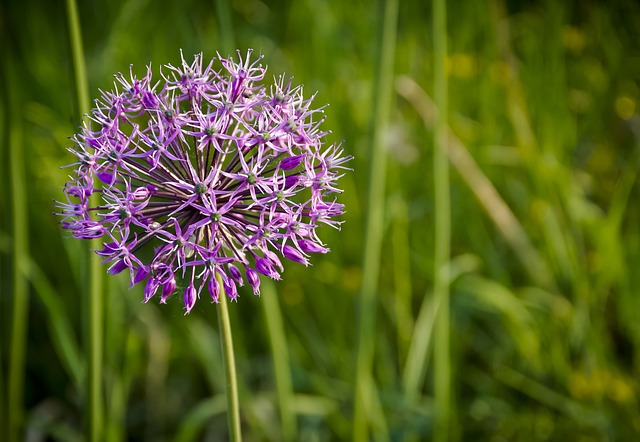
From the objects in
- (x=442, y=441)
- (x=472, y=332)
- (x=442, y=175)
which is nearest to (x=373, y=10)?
(x=472, y=332)

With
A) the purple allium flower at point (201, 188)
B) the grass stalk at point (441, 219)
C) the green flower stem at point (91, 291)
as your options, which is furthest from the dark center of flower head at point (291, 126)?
the grass stalk at point (441, 219)

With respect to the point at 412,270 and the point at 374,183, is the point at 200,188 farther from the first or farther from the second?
the point at 412,270

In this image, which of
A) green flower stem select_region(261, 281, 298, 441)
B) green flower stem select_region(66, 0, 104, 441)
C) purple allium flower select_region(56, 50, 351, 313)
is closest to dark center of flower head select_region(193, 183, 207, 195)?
purple allium flower select_region(56, 50, 351, 313)

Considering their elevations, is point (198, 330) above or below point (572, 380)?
above

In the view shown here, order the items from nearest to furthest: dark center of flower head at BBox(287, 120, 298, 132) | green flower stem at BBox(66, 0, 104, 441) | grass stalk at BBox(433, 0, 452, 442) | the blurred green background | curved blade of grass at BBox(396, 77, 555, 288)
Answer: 1. dark center of flower head at BBox(287, 120, 298, 132)
2. green flower stem at BBox(66, 0, 104, 441)
3. grass stalk at BBox(433, 0, 452, 442)
4. the blurred green background
5. curved blade of grass at BBox(396, 77, 555, 288)

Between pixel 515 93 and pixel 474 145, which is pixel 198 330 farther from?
pixel 515 93

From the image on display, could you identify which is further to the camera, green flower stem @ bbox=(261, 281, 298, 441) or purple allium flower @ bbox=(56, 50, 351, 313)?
green flower stem @ bbox=(261, 281, 298, 441)

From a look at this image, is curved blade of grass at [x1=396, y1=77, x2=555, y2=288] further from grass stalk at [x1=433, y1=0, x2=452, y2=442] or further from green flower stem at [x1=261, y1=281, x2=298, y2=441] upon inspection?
green flower stem at [x1=261, y1=281, x2=298, y2=441]
